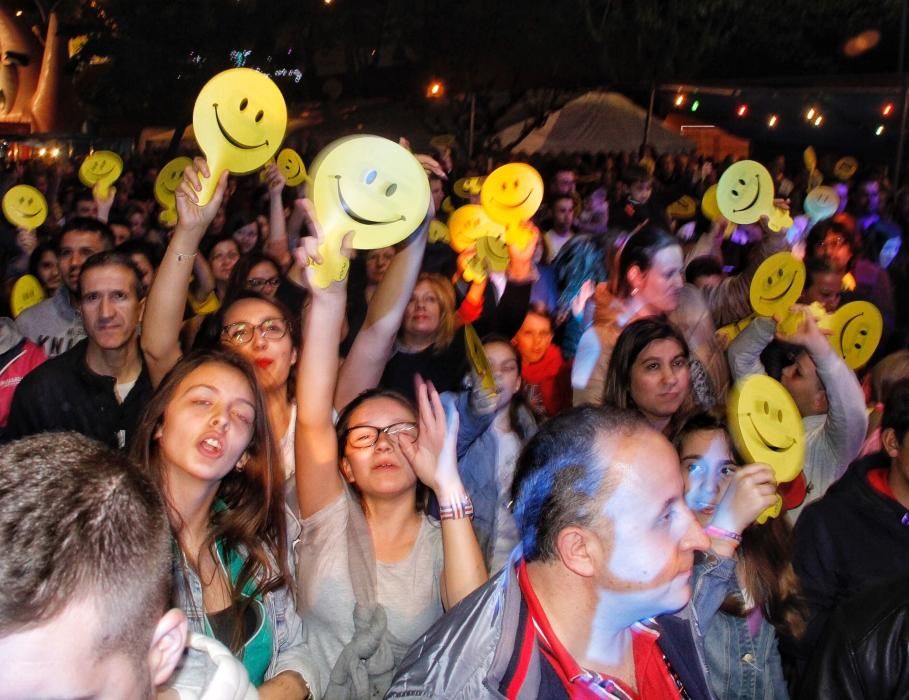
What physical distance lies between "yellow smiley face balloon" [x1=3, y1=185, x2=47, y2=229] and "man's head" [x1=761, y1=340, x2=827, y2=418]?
15.8 feet

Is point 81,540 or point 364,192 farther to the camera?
point 364,192

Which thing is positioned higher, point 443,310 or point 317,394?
point 443,310

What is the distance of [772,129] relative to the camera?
1738 cm

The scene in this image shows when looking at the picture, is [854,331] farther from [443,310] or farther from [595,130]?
[595,130]

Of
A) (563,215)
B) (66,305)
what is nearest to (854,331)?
(66,305)

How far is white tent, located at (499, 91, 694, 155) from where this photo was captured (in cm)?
1894

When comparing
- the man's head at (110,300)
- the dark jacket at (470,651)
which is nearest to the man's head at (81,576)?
the dark jacket at (470,651)

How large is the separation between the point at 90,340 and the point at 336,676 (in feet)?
5.47

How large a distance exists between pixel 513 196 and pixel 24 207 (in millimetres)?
3247

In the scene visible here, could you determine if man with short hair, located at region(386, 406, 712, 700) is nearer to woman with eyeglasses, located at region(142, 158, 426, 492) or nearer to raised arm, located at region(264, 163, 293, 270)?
woman with eyeglasses, located at region(142, 158, 426, 492)

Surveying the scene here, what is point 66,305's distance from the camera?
4.69 m

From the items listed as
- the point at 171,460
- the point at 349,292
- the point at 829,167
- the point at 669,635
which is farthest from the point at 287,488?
the point at 829,167

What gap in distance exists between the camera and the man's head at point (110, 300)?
3.52 m

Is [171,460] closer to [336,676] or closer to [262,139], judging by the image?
[336,676]
